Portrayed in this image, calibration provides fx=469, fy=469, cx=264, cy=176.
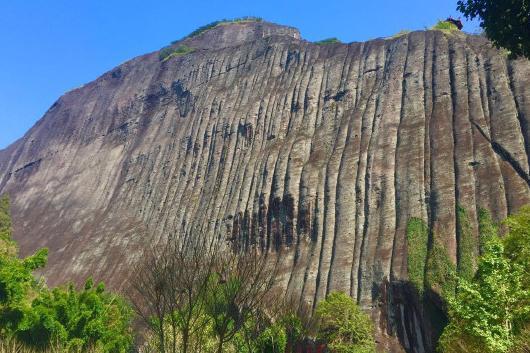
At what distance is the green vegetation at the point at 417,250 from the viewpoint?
39.0 metres

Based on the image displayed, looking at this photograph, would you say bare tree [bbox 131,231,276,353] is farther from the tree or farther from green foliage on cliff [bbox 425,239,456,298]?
green foliage on cliff [bbox 425,239,456,298]

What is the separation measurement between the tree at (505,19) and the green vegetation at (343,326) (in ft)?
79.9

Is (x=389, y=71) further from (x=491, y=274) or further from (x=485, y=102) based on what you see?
(x=491, y=274)

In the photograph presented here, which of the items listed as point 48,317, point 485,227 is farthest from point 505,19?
point 485,227

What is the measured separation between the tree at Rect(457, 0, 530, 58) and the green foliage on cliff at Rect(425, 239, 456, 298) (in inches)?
1004

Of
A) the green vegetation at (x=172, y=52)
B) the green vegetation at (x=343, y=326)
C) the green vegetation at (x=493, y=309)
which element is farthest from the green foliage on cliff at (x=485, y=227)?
the green vegetation at (x=172, y=52)

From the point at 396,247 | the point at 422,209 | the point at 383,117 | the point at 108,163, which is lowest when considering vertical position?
the point at 396,247

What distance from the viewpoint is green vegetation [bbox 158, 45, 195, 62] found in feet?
323

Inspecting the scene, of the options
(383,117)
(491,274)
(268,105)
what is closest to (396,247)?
(383,117)

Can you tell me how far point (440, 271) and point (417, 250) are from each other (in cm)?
303

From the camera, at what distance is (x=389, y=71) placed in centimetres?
6038

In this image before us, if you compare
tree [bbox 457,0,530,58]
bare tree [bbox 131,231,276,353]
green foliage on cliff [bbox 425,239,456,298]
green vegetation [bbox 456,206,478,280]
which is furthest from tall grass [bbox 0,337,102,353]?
green vegetation [bbox 456,206,478,280]

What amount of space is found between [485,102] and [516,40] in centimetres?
3777

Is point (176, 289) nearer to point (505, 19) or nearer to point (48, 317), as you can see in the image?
point (48, 317)
